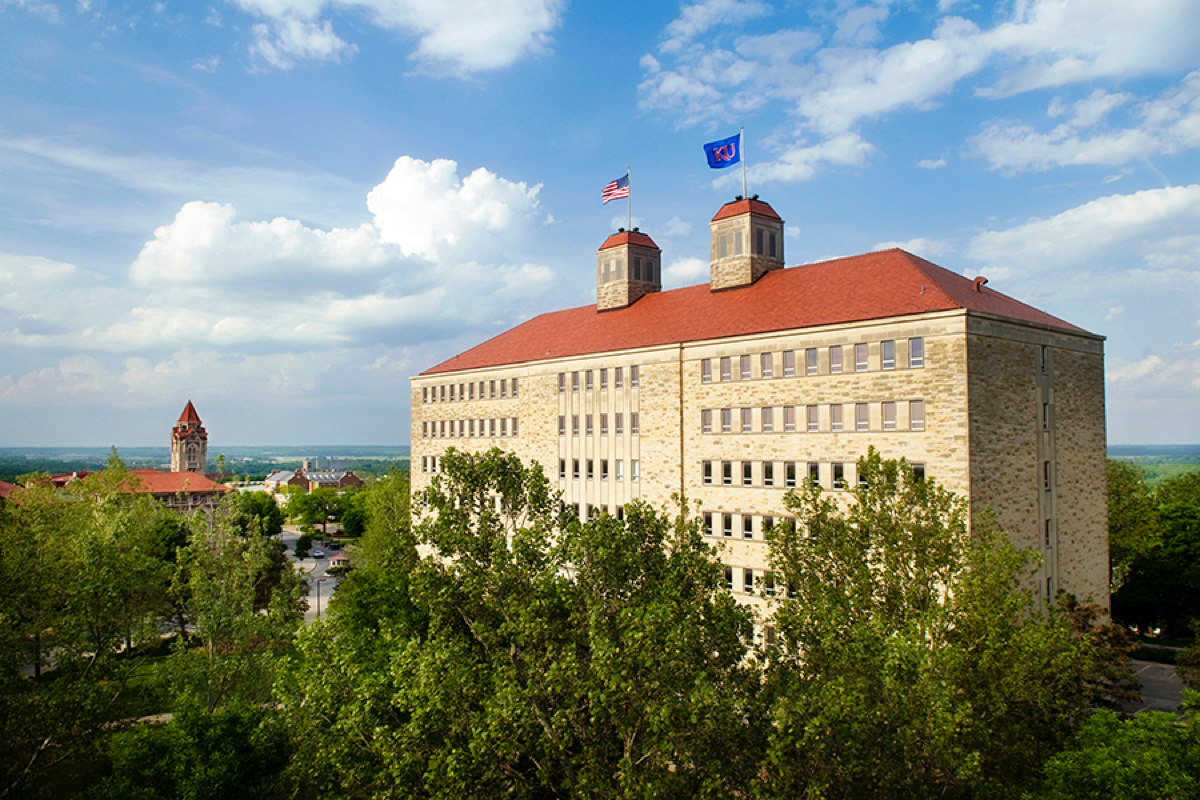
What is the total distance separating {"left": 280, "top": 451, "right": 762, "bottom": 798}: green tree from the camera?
16984 mm

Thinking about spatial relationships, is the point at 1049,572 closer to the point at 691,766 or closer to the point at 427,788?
the point at 691,766

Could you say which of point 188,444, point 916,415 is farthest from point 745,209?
point 188,444

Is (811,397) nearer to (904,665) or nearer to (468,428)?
(904,665)

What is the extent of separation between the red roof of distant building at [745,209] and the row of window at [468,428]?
69.8 ft

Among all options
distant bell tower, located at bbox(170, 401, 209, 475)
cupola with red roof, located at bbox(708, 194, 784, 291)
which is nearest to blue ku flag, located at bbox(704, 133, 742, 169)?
cupola with red roof, located at bbox(708, 194, 784, 291)

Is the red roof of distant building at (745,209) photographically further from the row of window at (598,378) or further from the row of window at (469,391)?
the row of window at (469,391)

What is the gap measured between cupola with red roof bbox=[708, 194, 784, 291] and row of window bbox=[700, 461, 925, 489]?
1343 cm

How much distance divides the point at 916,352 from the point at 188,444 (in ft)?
570

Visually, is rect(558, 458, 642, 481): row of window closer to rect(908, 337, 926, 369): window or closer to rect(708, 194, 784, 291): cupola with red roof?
rect(708, 194, 784, 291): cupola with red roof

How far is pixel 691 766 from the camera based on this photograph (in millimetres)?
19188

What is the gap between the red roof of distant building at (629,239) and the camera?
60.3m

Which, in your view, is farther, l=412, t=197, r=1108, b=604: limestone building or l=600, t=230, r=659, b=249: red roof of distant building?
l=600, t=230, r=659, b=249: red roof of distant building

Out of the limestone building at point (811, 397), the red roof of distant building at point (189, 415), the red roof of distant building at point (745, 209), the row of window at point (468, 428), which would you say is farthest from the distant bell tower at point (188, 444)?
the red roof of distant building at point (745, 209)

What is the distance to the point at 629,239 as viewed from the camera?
60219 mm
